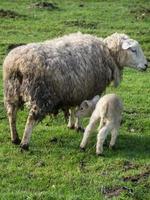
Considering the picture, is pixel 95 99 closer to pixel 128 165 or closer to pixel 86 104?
pixel 86 104

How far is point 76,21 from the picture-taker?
21.9m

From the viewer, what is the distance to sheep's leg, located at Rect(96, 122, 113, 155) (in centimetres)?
955

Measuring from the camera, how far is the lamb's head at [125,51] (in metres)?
11.2

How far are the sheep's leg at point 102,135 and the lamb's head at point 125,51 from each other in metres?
2.09

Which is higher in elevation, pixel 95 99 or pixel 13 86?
pixel 13 86

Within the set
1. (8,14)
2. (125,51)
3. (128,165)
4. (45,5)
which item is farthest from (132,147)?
(45,5)

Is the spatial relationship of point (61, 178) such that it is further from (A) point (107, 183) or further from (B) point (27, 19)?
(B) point (27, 19)

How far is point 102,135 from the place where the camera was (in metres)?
9.55

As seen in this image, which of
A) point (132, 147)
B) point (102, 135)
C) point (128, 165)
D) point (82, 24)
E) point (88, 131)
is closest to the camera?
point (128, 165)

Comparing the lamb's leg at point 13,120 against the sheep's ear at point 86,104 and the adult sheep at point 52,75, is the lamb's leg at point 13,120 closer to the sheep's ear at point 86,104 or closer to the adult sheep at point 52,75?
the adult sheep at point 52,75

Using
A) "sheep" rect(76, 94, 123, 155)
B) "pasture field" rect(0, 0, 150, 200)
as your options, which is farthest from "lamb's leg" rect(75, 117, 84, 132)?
"sheep" rect(76, 94, 123, 155)

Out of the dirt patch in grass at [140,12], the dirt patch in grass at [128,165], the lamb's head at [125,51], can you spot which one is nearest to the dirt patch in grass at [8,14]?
the dirt patch in grass at [140,12]

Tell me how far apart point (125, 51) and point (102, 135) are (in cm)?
232

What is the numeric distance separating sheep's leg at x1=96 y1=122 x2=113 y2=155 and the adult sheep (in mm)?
937
